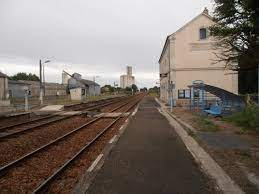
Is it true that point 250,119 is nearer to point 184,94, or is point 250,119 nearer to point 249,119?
point 249,119

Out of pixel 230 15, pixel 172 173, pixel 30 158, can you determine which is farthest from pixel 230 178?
pixel 230 15

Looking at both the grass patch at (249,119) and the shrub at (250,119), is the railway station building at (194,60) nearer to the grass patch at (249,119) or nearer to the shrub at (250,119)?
the grass patch at (249,119)

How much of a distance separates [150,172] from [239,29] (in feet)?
49.9

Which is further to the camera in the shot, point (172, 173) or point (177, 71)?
point (177, 71)

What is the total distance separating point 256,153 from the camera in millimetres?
10156

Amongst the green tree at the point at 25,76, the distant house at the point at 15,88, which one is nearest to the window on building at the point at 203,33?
the distant house at the point at 15,88

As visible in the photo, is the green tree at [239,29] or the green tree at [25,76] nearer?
the green tree at [239,29]

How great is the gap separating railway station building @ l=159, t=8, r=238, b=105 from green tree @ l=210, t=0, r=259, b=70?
59.2 ft

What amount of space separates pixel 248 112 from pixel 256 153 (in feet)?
21.8

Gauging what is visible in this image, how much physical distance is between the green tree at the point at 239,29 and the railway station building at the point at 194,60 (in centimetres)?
1805

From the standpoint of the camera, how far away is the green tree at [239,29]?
19408mm

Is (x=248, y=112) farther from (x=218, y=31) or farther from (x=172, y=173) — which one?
(x=172, y=173)

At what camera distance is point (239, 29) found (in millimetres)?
21141

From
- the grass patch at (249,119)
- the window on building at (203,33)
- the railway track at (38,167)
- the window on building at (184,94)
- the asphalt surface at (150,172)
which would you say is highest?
the window on building at (203,33)
